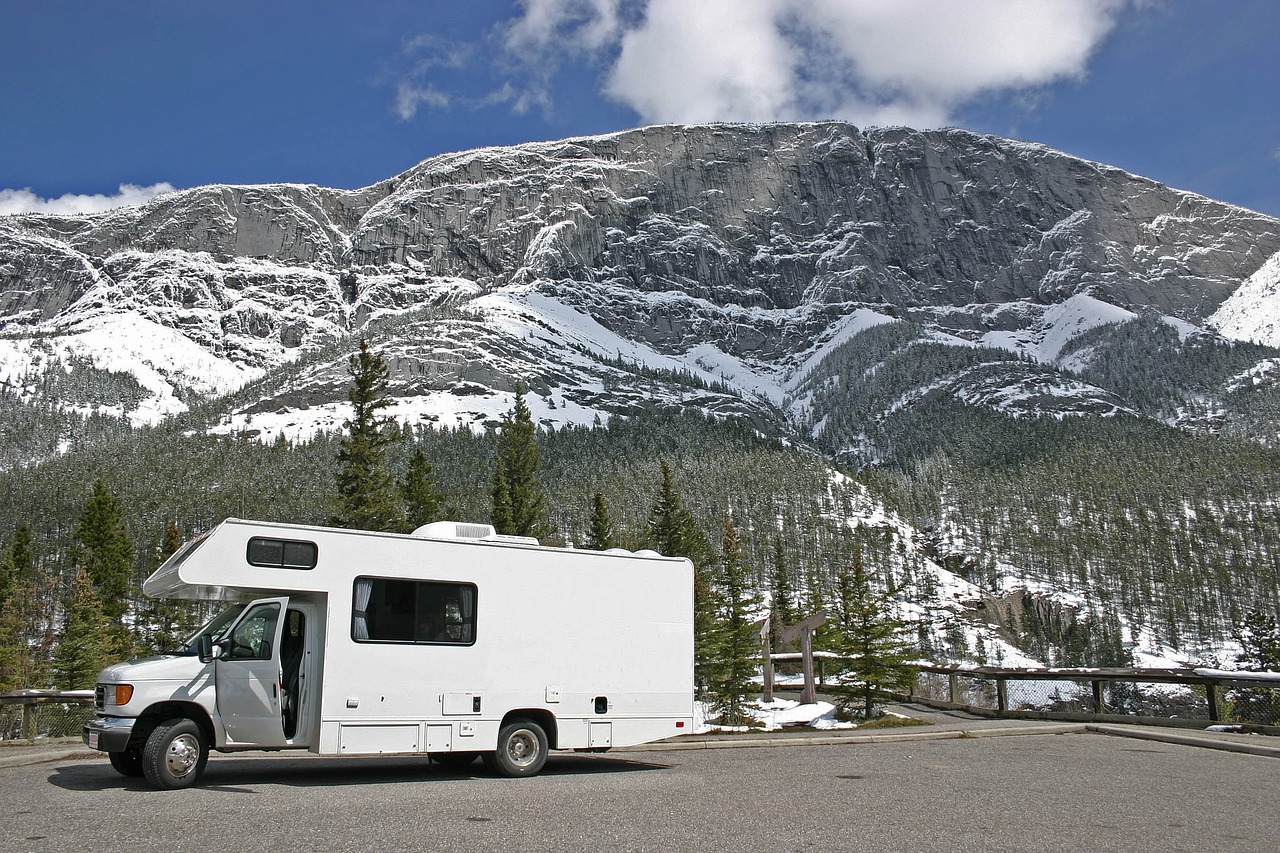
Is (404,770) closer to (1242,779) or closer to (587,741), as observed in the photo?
(587,741)

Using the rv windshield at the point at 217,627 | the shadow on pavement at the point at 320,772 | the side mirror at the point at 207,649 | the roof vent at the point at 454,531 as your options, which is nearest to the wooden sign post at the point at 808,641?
Answer: the shadow on pavement at the point at 320,772

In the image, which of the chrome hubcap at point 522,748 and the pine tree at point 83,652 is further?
the pine tree at point 83,652

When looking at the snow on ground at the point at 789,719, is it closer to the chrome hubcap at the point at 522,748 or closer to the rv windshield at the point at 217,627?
the chrome hubcap at the point at 522,748

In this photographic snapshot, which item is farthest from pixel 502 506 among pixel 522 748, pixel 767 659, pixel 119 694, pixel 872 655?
pixel 119 694

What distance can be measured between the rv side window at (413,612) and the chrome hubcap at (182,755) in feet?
7.71

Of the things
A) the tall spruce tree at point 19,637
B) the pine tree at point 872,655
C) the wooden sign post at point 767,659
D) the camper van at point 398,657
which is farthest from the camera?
the tall spruce tree at point 19,637

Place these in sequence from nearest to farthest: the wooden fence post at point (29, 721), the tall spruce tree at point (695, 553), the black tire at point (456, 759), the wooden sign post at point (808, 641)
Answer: the black tire at point (456, 759), the wooden fence post at point (29, 721), the wooden sign post at point (808, 641), the tall spruce tree at point (695, 553)

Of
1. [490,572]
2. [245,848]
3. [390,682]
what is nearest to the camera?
[245,848]

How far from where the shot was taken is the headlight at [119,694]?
11.5 metres

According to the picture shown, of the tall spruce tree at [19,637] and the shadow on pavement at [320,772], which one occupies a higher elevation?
the tall spruce tree at [19,637]

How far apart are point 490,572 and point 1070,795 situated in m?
8.31

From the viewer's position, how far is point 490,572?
45.5 ft

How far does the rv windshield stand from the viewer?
12516 mm

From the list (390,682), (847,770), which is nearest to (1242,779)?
(847,770)
